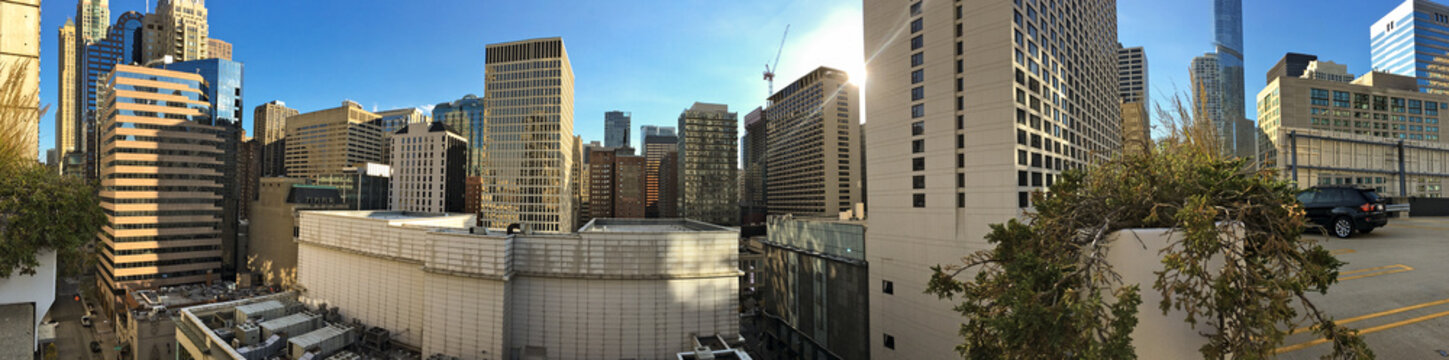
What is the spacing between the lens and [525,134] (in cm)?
9688

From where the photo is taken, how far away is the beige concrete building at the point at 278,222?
75125mm

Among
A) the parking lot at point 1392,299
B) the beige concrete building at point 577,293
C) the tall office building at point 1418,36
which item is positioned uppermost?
the tall office building at point 1418,36

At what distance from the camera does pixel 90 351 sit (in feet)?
187

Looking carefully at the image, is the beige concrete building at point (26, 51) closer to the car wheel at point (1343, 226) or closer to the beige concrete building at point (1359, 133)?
the car wheel at point (1343, 226)

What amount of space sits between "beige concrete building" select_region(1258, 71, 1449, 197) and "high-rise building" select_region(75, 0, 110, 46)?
10339 inches

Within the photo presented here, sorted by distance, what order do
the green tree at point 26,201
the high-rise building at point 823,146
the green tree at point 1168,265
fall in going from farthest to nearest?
the high-rise building at point 823,146
the green tree at point 26,201
the green tree at point 1168,265

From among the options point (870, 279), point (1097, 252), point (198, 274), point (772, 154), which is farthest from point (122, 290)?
point (772, 154)

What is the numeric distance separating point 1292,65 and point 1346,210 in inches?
7405

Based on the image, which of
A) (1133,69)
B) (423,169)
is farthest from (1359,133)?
(423,169)

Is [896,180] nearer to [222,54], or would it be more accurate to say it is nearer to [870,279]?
[870,279]

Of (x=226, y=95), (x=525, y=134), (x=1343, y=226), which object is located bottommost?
(x=1343, y=226)

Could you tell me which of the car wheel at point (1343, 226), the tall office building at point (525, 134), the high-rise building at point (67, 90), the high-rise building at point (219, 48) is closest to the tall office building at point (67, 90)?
the high-rise building at point (67, 90)

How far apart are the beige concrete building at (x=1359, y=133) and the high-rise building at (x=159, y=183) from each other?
12382 cm

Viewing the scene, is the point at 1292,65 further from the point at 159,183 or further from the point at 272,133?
the point at 272,133
